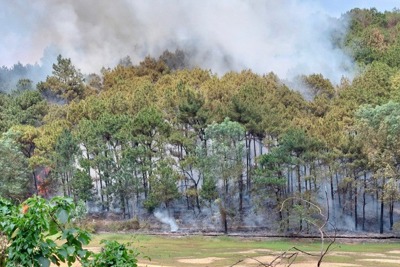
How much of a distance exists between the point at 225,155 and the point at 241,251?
12.4m

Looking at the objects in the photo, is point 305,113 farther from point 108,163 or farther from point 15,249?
point 15,249

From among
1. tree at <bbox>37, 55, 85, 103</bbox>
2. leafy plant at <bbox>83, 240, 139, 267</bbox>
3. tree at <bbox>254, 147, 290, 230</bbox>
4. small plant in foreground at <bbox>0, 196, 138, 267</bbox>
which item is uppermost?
tree at <bbox>37, 55, 85, 103</bbox>

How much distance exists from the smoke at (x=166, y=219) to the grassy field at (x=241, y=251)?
14.2 feet

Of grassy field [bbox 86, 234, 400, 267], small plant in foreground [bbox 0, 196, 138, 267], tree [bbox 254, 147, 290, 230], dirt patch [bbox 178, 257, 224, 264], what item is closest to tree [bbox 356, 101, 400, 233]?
grassy field [bbox 86, 234, 400, 267]

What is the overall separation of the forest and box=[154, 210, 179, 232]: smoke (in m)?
0.49

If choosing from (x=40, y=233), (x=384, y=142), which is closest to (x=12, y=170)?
(x=384, y=142)

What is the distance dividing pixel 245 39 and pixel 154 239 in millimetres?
49832

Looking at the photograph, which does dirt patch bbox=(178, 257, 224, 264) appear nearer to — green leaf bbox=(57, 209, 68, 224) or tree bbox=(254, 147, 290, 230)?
tree bbox=(254, 147, 290, 230)

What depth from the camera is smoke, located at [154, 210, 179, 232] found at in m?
46.3

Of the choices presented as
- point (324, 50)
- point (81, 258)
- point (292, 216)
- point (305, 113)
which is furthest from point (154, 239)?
point (324, 50)

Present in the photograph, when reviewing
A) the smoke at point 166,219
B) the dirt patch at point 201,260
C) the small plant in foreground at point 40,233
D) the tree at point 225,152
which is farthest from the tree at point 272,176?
the small plant in foreground at point 40,233

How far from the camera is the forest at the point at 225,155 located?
4056 centimetres

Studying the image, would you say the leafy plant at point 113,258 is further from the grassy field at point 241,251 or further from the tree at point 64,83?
the tree at point 64,83

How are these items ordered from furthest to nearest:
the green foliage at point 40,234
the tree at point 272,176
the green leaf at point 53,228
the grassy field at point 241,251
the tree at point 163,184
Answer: the tree at point 163,184, the tree at point 272,176, the grassy field at point 241,251, the green leaf at point 53,228, the green foliage at point 40,234
